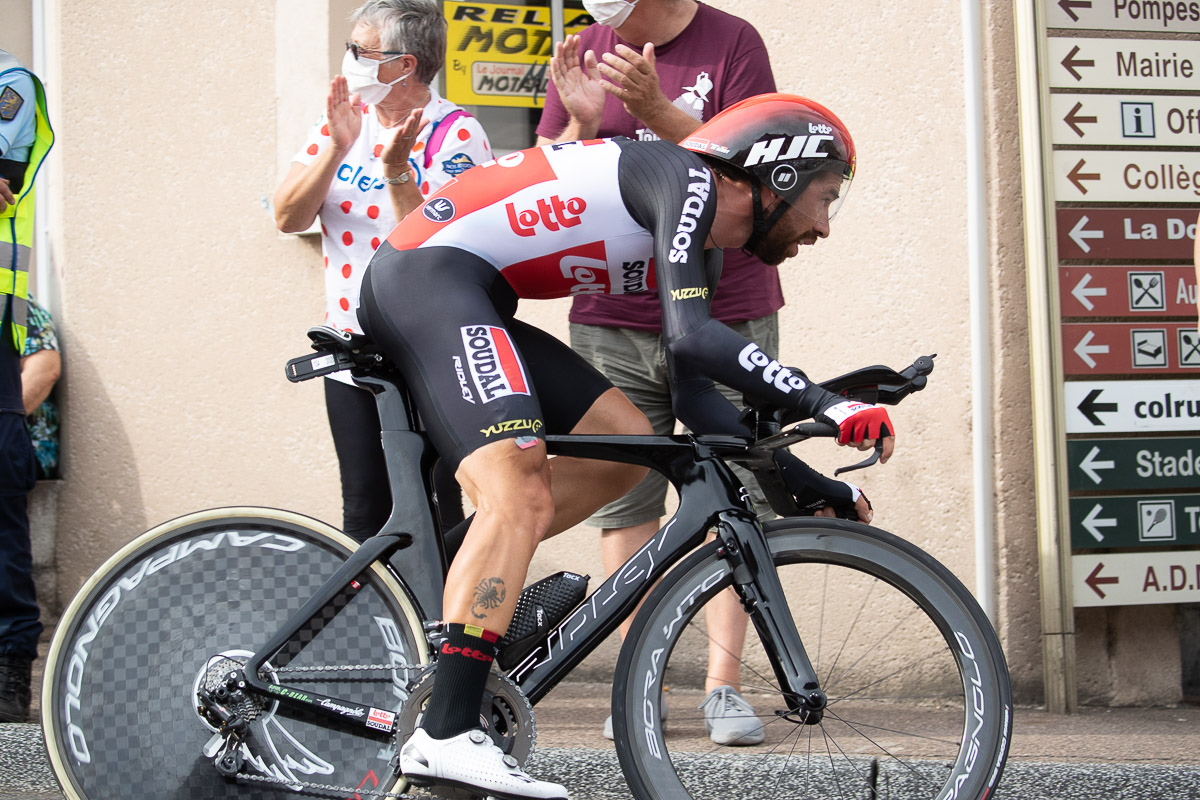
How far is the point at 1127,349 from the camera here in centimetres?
407

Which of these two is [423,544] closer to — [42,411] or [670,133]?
[670,133]

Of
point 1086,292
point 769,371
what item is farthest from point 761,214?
point 1086,292

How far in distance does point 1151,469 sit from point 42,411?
4.12m

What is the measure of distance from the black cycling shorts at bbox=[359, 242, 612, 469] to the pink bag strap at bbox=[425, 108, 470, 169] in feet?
2.57

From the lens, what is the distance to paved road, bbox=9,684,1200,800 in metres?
3.10

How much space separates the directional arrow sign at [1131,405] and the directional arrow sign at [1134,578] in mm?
425

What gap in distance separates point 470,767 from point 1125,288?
287 cm

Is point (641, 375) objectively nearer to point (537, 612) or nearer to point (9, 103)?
point (537, 612)

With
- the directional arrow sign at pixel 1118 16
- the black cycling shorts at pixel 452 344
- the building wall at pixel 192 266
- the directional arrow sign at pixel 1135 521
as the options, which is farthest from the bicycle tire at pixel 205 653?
the directional arrow sign at pixel 1118 16

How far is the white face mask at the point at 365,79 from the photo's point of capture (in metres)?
3.37

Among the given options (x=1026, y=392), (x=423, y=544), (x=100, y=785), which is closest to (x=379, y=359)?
(x=423, y=544)

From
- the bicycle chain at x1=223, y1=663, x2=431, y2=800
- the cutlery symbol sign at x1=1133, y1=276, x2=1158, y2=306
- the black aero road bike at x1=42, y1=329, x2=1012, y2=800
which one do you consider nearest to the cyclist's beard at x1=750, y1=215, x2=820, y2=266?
the black aero road bike at x1=42, y1=329, x2=1012, y2=800

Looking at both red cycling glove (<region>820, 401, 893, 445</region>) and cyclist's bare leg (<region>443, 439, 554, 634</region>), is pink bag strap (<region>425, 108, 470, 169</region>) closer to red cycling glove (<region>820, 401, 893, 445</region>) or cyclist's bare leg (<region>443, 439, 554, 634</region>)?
cyclist's bare leg (<region>443, 439, 554, 634</region>)

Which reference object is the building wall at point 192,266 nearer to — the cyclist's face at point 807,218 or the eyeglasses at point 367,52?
the eyeglasses at point 367,52
